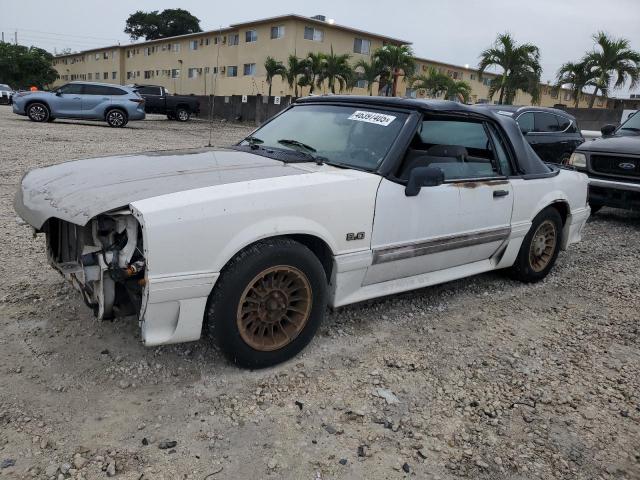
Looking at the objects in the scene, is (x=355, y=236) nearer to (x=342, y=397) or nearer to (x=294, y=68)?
(x=342, y=397)

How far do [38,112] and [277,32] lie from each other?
76.2ft

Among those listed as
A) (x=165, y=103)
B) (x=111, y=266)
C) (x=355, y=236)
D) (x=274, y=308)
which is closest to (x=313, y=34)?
(x=165, y=103)

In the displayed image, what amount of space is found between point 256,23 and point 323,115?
126ft

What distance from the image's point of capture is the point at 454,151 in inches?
149

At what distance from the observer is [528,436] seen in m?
2.51

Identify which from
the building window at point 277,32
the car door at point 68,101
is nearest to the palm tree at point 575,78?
the building window at point 277,32

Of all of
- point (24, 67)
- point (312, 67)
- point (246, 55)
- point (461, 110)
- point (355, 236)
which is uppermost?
point (246, 55)

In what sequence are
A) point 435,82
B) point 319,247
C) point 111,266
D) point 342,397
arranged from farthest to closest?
point 435,82 → point 319,247 → point 342,397 → point 111,266

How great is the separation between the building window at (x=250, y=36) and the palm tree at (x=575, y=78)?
22215 mm

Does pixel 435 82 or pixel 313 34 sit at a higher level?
pixel 313 34

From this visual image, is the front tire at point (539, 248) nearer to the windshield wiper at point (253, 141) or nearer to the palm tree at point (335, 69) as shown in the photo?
the windshield wiper at point (253, 141)

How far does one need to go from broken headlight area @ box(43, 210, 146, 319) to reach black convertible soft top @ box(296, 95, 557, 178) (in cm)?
202

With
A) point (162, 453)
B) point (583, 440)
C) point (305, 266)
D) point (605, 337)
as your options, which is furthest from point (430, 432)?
point (605, 337)

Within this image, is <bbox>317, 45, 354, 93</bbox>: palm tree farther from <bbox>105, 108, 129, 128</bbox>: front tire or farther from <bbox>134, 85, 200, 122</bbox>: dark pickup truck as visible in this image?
<bbox>105, 108, 129, 128</bbox>: front tire
